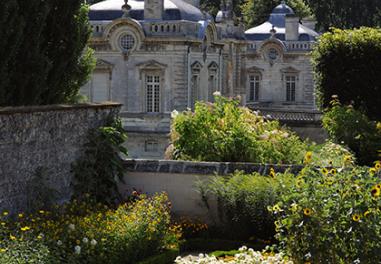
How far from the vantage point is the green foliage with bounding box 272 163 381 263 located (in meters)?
11.8

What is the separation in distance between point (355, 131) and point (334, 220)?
1209cm

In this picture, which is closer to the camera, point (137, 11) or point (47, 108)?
point (47, 108)

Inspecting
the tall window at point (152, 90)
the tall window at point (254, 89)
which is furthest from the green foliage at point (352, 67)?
the tall window at point (254, 89)

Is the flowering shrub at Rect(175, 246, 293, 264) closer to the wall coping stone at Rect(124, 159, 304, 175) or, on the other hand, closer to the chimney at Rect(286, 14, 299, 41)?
the wall coping stone at Rect(124, 159, 304, 175)

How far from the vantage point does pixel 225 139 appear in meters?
18.6

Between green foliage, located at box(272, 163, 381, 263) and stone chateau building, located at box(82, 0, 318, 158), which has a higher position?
stone chateau building, located at box(82, 0, 318, 158)

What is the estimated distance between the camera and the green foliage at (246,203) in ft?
52.6

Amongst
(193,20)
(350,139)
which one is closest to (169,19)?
(193,20)

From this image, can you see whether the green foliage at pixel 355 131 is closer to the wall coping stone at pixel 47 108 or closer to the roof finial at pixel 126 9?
the wall coping stone at pixel 47 108

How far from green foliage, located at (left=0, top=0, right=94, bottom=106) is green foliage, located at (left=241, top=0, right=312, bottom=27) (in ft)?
138

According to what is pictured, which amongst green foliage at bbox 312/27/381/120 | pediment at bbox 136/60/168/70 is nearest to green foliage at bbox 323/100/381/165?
green foliage at bbox 312/27/381/120

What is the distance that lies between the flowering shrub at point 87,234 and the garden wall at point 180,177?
1.85 metres

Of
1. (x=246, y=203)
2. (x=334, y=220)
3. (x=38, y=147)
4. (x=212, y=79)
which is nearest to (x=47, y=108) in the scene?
(x=38, y=147)

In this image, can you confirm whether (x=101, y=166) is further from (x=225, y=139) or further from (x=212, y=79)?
(x=212, y=79)
